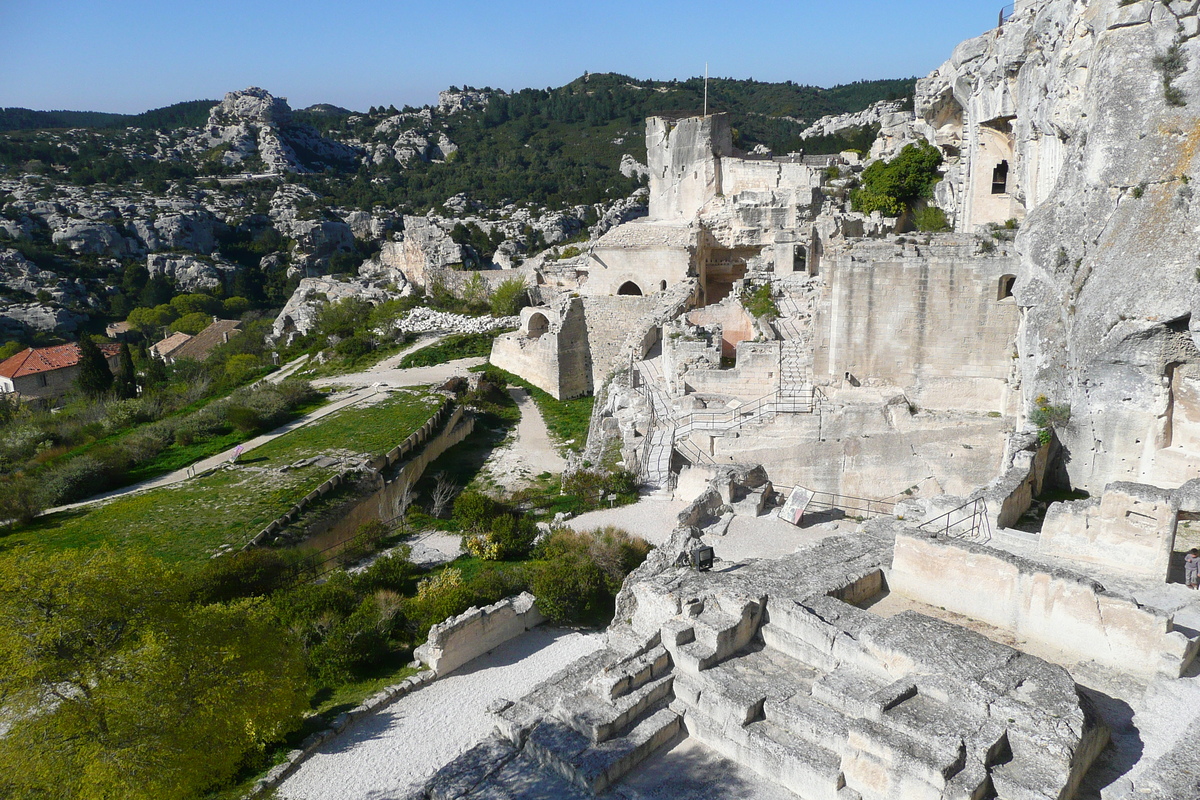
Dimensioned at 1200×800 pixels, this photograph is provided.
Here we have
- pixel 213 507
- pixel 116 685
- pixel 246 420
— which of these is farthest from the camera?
pixel 246 420

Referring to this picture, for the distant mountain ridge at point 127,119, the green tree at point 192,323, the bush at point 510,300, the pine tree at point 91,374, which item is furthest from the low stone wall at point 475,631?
the distant mountain ridge at point 127,119

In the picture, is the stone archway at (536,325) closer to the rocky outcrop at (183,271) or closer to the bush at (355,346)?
the bush at (355,346)

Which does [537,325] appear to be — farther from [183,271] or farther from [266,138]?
[266,138]

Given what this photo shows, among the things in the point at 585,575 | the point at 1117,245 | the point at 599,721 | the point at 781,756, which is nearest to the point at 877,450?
the point at 1117,245

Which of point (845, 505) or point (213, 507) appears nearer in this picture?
point (845, 505)

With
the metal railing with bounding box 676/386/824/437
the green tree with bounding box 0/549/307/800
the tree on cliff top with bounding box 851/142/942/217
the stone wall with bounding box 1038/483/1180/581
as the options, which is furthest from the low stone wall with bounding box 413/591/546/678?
the tree on cliff top with bounding box 851/142/942/217

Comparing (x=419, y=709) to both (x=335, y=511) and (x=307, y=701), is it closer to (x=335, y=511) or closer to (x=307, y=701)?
(x=307, y=701)
